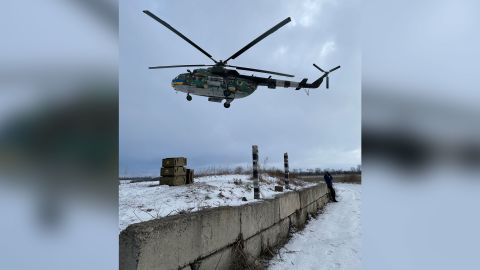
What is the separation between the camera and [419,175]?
63 centimetres

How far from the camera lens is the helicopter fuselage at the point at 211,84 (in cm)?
1369

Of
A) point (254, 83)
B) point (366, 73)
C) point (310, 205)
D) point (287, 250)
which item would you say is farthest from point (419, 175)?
point (254, 83)

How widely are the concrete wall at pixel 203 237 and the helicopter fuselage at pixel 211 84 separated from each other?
358 inches

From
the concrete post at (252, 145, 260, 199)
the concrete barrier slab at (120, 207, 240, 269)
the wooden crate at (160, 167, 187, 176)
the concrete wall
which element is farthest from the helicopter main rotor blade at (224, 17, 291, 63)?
the concrete barrier slab at (120, 207, 240, 269)

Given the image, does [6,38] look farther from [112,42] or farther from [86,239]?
[86,239]

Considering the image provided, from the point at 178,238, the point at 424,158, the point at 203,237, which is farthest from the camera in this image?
Result: the point at 203,237

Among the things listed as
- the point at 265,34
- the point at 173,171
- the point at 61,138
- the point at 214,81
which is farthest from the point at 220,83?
the point at 61,138

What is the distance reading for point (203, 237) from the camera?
118 inches

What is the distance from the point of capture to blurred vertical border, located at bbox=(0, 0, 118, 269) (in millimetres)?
667

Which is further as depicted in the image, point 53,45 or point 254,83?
point 254,83

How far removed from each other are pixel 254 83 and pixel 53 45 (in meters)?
14.2

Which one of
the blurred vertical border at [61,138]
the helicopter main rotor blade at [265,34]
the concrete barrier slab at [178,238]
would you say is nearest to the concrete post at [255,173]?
the concrete barrier slab at [178,238]

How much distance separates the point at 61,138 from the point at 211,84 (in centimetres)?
1329

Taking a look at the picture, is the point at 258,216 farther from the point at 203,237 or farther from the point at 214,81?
the point at 214,81
